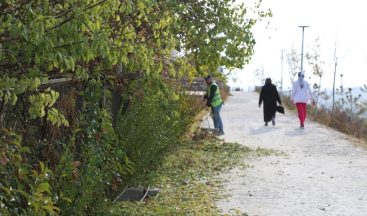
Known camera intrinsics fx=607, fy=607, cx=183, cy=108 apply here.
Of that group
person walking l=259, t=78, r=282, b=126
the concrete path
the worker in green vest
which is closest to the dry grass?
person walking l=259, t=78, r=282, b=126

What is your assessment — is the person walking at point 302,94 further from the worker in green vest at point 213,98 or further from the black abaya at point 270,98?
the worker in green vest at point 213,98

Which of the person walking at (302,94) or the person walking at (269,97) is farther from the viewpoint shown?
the person walking at (269,97)

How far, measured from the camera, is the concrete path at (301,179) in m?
7.61

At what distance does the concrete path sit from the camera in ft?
25.0

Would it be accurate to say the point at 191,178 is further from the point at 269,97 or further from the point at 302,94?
the point at 269,97

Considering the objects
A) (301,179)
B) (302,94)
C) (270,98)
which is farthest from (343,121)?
(301,179)

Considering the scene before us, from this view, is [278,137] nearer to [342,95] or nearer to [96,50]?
[342,95]

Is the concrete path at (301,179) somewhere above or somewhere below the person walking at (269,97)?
below

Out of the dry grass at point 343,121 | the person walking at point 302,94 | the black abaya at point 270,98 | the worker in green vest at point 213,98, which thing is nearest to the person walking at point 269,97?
the black abaya at point 270,98

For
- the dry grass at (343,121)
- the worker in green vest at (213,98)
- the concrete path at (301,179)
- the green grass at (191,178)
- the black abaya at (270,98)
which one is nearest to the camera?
the green grass at (191,178)

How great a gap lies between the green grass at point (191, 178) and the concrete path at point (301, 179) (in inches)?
10.9

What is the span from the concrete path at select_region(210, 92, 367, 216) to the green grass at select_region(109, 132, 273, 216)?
28 centimetres

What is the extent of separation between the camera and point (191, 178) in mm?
9719

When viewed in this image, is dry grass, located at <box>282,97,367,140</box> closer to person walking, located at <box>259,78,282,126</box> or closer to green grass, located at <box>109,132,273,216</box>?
person walking, located at <box>259,78,282,126</box>
